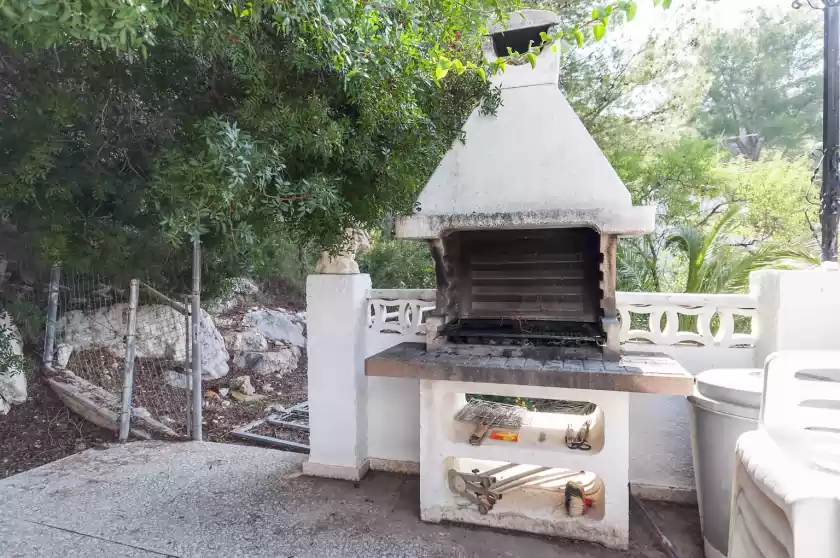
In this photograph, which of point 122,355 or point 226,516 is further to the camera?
point 122,355

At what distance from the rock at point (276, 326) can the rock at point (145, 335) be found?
1.16 metres

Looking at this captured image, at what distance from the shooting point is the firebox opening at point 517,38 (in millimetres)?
3070

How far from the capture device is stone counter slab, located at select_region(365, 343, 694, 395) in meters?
2.29

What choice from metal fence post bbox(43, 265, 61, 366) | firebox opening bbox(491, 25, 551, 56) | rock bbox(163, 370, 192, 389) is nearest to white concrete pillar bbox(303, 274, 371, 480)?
firebox opening bbox(491, 25, 551, 56)

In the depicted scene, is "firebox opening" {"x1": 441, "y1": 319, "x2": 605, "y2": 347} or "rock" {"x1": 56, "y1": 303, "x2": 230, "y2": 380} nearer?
"firebox opening" {"x1": 441, "y1": 319, "x2": 605, "y2": 347}

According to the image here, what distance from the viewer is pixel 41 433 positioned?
13.7 feet

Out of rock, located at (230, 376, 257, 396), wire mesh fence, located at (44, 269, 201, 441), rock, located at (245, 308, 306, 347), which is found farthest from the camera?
rock, located at (245, 308, 306, 347)

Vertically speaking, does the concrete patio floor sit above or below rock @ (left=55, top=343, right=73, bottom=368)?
below

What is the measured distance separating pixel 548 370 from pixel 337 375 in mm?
1600

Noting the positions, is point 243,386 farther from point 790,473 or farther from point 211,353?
point 790,473

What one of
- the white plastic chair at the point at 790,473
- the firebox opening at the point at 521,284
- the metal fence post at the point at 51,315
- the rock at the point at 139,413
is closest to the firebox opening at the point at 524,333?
the firebox opening at the point at 521,284

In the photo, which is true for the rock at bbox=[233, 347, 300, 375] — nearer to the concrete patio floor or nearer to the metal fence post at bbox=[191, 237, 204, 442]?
the metal fence post at bbox=[191, 237, 204, 442]

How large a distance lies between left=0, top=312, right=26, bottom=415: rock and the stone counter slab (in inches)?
135

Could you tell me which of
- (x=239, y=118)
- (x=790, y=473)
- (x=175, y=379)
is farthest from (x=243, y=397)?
(x=790, y=473)
